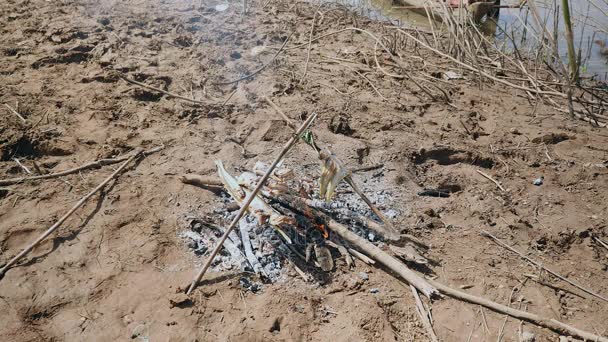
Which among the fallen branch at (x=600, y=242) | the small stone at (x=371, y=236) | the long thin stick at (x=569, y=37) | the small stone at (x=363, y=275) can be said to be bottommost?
the small stone at (x=363, y=275)

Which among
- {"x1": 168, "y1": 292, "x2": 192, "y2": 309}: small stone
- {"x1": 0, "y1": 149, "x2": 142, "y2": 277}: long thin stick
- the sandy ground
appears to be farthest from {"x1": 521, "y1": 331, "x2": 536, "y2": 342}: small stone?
{"x1": 0, "y1": 149, "x2": 142, "y2": 277}: long thin stick

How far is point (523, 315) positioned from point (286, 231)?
1514mm

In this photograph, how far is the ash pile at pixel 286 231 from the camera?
122 inches

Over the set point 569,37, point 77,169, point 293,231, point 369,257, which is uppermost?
point 569,37

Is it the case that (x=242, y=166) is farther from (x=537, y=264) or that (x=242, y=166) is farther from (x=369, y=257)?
(x=537, y=264)

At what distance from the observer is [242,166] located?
3932 mm

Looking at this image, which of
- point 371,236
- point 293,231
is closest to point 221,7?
point 293,231

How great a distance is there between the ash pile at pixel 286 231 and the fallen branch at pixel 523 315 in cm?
26

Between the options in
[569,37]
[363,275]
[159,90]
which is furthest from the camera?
[159,90]

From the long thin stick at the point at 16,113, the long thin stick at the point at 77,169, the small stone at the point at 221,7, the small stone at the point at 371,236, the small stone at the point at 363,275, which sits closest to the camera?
the small stone at the point at 363,275

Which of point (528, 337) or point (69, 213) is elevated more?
point (69, 213)

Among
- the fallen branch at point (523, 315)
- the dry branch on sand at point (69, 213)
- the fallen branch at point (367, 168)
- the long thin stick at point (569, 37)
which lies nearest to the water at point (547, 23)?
the long thin stick at point (569, 37)

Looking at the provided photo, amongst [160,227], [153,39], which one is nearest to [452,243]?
[160,227]

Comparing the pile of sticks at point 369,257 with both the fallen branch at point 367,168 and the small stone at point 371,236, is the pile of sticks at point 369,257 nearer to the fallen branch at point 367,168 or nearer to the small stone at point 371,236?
the small stone at point 371,236
